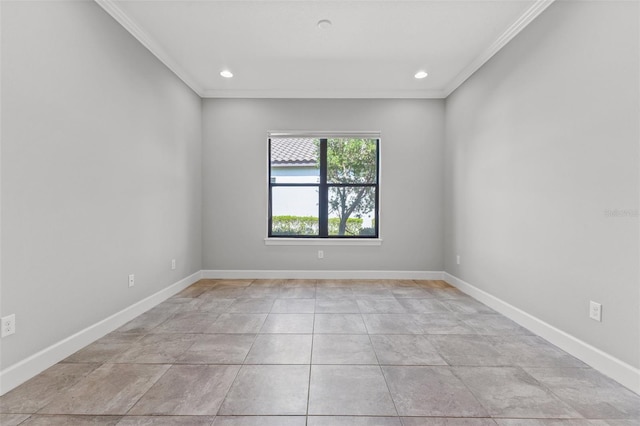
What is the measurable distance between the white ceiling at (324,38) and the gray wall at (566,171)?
0.33 metres

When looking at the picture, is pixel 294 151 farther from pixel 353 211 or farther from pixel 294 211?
pixel 353 211

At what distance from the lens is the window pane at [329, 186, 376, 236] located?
4664 mm

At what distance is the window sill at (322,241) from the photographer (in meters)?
4.54

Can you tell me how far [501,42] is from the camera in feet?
9.87

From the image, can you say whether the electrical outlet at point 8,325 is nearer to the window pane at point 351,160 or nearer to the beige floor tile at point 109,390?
the beige floor tile at point 109,390

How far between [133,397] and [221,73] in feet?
11.7

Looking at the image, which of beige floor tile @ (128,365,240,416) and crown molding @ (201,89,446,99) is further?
crown molding @ (201,89,446,99)

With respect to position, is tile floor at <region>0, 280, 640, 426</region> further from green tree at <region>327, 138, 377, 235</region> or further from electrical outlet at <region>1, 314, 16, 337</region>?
green tree at <region>327, 138, 377, 235</region>

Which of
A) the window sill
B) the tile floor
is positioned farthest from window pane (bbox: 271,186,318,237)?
the tile floor

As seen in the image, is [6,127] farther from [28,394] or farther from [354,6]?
[354,6]

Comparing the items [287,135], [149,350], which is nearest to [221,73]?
[287,135]

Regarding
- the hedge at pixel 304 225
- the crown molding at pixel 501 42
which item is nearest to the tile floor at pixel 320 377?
the hedge at pixel 304 225

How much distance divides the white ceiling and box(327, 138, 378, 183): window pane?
2.61ft

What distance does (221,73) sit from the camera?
3865 millimetres
